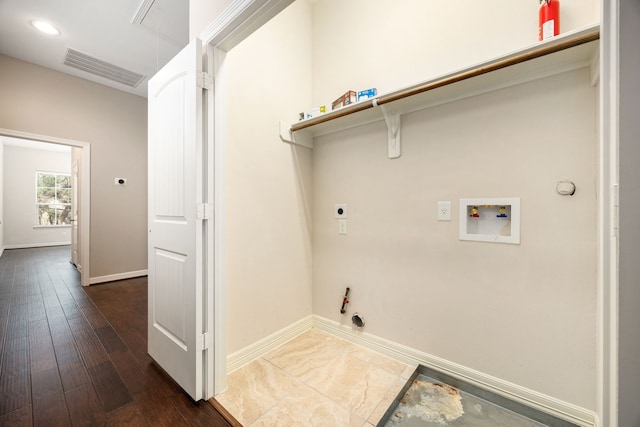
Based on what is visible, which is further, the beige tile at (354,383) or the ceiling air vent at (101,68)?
the ceiling air vent at (101,68)

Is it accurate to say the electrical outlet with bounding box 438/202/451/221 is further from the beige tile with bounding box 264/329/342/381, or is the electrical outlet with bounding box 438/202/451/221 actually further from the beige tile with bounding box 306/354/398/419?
the beige tile with bounding box 264/329/342/381

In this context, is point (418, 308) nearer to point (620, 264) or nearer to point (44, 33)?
point (620, 264)

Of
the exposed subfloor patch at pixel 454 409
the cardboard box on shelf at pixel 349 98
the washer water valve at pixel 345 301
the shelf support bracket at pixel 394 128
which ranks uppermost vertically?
the cardboard box on shelf at pixel 349 98

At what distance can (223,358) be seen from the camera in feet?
4.94

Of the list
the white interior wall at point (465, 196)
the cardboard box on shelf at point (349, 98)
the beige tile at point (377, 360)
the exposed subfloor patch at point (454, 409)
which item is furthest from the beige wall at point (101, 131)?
the exposed subfloor patch at point (454, 409)

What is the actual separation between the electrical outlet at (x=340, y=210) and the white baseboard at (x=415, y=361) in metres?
0.93

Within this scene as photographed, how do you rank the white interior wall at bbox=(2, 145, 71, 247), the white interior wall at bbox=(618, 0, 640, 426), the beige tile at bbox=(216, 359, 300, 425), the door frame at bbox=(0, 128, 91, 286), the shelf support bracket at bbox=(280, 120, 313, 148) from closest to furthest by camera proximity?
the white interior wall at bbox=(618, 0, 640, 426) → the beige tile at bbox=(216, 359, 300, 425) → the shelf support bracket at bbox=(280, 120, 313, 148) → the door frame at bbox=(0, 128, 91, 286) → the white interior wall at bbox=(2, 145, 71, 247)

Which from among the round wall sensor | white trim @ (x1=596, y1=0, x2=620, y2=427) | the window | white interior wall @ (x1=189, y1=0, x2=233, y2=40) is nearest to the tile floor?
white trim @ (x1=596, y1=0, x2=620, y2=427)

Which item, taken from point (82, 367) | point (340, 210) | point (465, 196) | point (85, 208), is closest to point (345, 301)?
→ point (340, 210)

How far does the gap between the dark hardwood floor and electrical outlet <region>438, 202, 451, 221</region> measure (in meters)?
1.67

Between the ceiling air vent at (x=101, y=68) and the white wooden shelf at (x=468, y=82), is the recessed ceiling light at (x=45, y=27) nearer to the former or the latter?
the ceiling air vent at (x=101, y=68)

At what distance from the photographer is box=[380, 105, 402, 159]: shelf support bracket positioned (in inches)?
70.5

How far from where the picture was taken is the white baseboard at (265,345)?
1.74m

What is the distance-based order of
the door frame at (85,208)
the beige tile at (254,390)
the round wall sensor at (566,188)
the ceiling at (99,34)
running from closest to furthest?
the round wall sensor at (566,188), the beige tile at (254,390), the ceiling at (99,34), the door frame at (85,208)
